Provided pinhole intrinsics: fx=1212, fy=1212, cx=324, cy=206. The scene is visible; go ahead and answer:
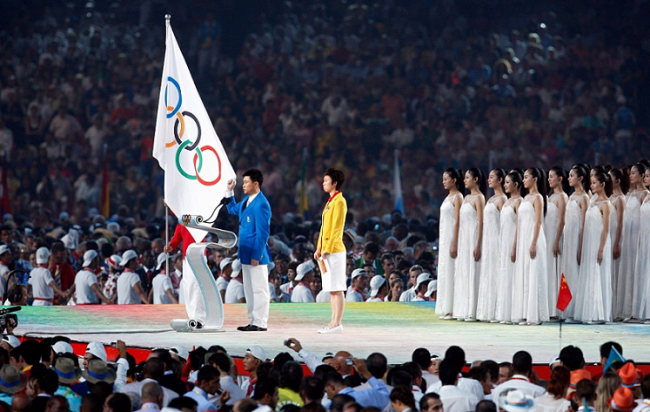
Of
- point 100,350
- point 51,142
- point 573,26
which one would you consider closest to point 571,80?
point 573,26

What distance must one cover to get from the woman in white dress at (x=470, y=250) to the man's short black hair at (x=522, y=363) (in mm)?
4603

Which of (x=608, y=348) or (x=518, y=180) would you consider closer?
(x=608, y=348)

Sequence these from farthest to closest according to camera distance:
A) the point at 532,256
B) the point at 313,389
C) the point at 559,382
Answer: the point at 532,256
the point at 559,382
the point at 313,389

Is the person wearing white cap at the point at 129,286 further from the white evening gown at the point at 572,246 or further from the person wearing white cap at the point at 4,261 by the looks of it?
the white evening gown at the point at 572,246

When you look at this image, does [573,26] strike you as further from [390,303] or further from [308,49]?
[390,303]

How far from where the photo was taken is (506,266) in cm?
1320

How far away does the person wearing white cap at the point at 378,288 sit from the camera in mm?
15328

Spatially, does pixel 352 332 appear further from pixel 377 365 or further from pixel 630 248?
pixel 377 365

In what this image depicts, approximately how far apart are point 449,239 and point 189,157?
121 inches

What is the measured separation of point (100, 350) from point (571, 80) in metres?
19.8

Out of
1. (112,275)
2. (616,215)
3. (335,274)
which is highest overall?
(616,215)

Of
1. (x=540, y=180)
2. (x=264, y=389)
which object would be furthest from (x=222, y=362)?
(x=540, y=180)

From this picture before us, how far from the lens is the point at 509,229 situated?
43.3 ft

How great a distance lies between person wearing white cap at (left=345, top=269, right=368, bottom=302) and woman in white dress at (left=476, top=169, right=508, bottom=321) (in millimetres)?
2144
